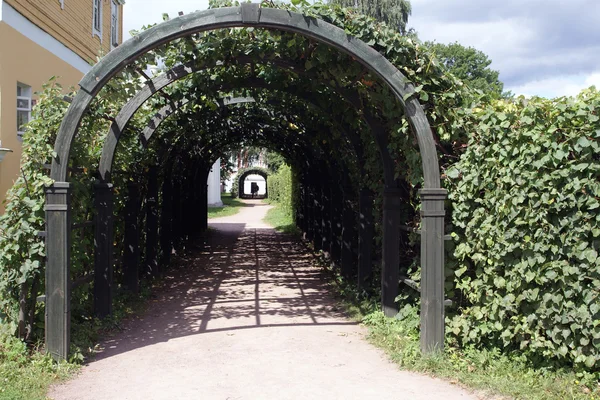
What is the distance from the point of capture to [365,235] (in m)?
8.33

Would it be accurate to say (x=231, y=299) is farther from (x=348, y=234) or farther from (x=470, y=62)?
(x=470, y=62)

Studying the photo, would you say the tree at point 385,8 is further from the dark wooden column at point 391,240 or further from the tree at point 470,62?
the dark wooden column at point 391,240

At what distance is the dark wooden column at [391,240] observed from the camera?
6.71 metres

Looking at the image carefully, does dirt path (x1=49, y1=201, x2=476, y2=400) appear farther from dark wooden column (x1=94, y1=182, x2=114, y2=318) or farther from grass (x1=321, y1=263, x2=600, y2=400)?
dark wooden column (x1=94, y1=182, x2=114, y2=318)

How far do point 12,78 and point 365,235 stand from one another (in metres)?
7.02

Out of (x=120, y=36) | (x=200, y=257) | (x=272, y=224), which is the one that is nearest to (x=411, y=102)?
(x=200, y=257)

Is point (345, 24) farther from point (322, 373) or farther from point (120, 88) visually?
point (322, 373)

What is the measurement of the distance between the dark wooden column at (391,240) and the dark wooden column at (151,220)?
4.80 meters

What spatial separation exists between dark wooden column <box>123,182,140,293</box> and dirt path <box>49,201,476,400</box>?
0.52 metres

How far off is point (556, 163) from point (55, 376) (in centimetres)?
454

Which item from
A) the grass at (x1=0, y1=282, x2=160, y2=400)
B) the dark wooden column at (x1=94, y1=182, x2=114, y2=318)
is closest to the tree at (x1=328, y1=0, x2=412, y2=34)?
the dark wooden column at (x1=94, y1=182, x2=114, y2=318)

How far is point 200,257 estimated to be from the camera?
14344mm

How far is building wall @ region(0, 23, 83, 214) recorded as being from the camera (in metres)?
9.77

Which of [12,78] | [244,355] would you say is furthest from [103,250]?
[12,78]
